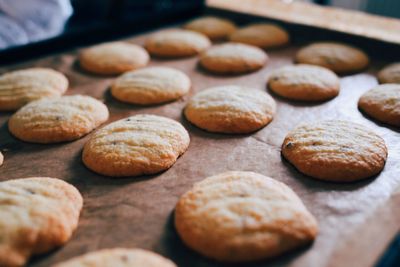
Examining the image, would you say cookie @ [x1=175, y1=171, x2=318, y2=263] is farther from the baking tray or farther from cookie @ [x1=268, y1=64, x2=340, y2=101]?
cookie @ [x1=268, y1=64, x2=340, y2=101]

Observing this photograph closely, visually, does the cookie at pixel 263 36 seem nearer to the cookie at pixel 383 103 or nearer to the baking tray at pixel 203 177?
the baking tray at pixel 203 177

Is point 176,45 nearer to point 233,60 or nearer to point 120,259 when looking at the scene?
point 233,60

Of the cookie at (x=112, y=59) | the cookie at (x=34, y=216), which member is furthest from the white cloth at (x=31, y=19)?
the cookie at (x=34, y=216)

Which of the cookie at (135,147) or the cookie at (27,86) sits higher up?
the cookie at (135,147)

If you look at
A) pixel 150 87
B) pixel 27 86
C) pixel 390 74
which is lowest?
pixel 27 86

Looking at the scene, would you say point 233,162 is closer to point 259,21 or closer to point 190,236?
point 190,236

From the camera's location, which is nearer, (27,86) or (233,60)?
(27,86)

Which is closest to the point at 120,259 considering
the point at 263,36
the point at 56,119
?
the point at 56,119
